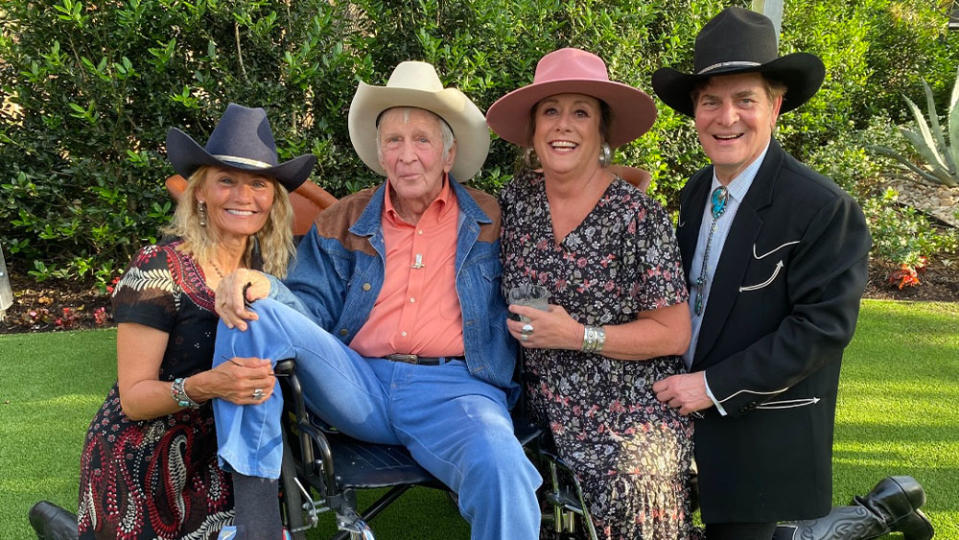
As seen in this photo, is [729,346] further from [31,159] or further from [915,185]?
[915,185]

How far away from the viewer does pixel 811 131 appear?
7.43m

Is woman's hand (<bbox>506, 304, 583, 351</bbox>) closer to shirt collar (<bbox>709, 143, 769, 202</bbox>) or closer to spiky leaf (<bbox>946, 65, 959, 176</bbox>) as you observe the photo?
shirt collar (<bbox>709, 143, 769, 202</bbox>)

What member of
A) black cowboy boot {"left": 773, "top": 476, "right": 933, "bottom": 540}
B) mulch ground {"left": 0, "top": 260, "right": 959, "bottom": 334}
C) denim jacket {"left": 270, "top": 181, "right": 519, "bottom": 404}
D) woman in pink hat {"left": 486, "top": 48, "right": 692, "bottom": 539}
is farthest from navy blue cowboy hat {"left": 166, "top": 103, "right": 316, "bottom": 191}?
mulch ground {"left": 0, "top": 260, "right": 959, "bottom": 334}

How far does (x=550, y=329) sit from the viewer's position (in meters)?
2.38

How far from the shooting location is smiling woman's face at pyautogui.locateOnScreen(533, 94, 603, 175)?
8.21 ft

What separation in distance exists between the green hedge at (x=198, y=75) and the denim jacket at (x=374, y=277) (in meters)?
2.06

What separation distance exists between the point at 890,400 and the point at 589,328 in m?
2.80

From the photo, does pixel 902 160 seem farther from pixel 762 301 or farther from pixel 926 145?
pixel 762 301

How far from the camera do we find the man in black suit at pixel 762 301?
2.21 m

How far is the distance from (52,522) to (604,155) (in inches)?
99.9

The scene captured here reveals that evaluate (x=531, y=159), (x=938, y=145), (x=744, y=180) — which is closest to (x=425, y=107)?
(x=531, y=159)

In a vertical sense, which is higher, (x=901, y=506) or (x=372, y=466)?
(x=372, y=466)

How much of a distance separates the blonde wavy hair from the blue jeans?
1.28 feet

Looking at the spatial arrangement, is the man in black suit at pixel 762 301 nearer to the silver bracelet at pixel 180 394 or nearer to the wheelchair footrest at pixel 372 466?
the wheelchair footrest at pixel 372 466
